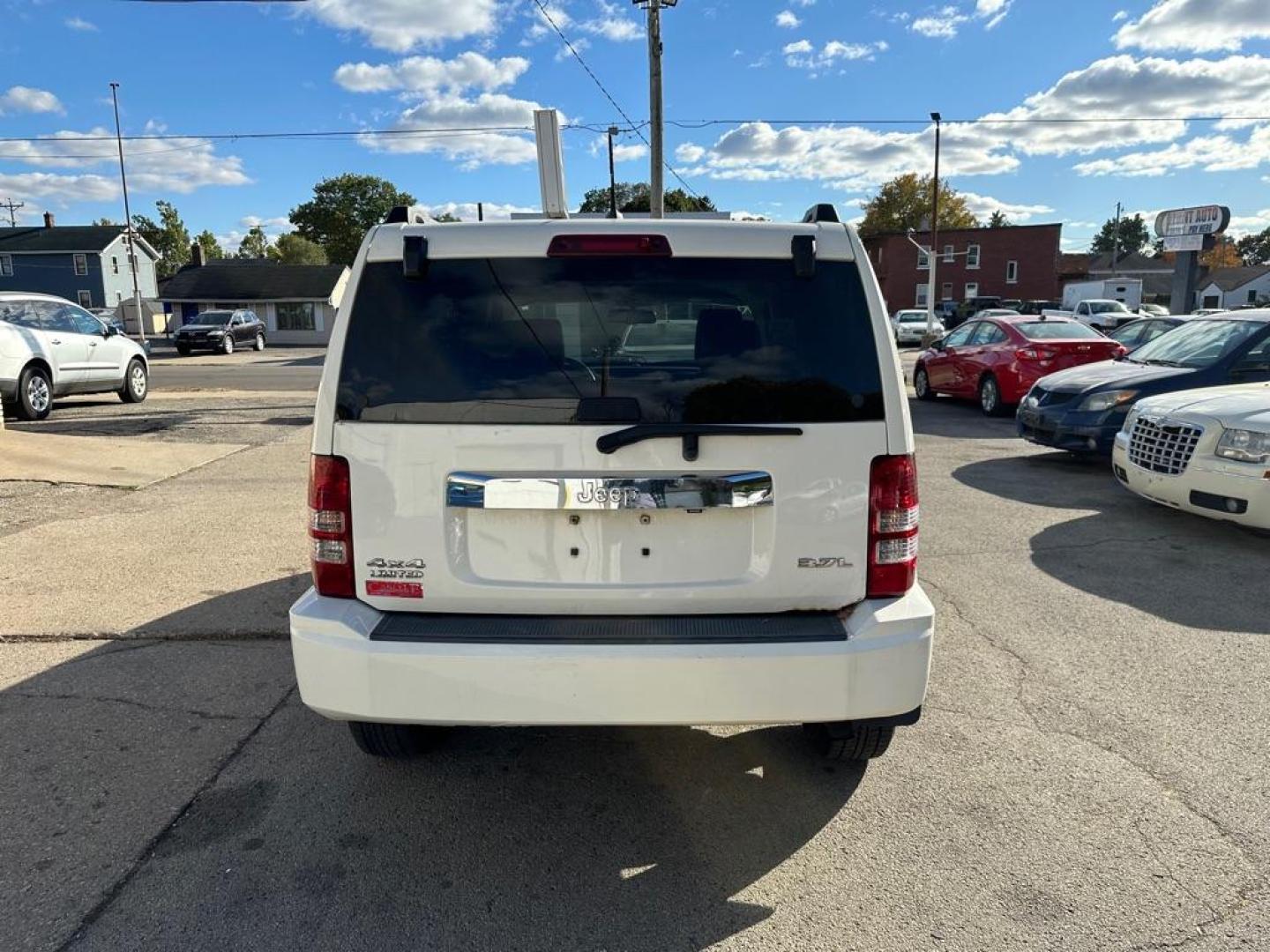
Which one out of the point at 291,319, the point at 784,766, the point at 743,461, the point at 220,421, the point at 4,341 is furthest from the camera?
the point at 291,319

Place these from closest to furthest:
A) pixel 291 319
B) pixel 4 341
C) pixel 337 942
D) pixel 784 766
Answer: pixel 337 942
pixel 784 766
pixel 4 341
pixel 291 319

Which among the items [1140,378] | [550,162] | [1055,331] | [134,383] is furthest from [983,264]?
[550,162]

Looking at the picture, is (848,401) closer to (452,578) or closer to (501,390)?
(501,390)

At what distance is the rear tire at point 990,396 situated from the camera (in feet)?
44.6

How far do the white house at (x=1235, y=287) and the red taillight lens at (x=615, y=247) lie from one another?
308 ft

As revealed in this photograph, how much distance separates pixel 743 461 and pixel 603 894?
1400 mm

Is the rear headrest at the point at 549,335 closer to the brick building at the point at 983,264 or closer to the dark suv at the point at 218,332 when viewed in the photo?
the dark suv at the point at 218,332

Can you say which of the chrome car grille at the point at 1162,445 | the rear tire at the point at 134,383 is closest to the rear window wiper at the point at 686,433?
the chrome car grille at the point at 1162,445

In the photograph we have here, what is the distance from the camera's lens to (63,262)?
213 feet

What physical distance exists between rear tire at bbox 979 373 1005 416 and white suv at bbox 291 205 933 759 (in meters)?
11.9

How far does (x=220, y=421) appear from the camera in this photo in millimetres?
13406

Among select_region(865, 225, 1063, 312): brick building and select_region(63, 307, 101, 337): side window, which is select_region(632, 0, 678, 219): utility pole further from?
select_region(865, 225, 1063, 312): brick building

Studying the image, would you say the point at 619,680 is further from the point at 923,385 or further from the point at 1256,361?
the point at 923,385

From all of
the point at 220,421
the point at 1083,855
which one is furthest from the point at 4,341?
the point at 1083,855
